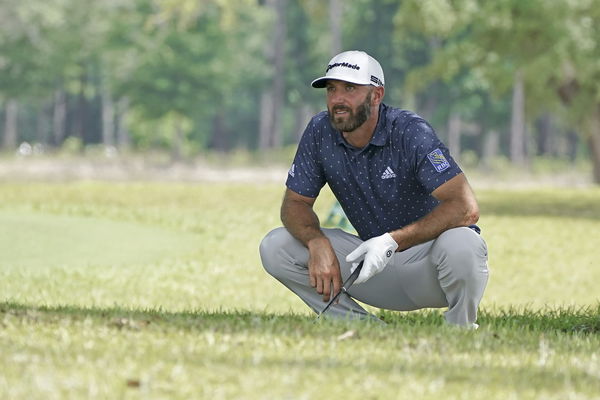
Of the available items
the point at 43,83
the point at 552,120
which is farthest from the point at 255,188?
the point at 552,120

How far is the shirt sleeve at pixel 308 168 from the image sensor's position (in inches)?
274

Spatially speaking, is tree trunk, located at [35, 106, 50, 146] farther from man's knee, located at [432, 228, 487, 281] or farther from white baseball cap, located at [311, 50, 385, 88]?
man's knee, located at [432, 228, 487, 281]

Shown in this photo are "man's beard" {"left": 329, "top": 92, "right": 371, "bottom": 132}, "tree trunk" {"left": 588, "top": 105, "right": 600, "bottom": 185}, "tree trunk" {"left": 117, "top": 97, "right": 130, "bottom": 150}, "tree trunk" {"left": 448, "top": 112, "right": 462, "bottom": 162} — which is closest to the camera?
"man's beard" {"left": 329, "top": 92, "right": 371, "bottom": 132}

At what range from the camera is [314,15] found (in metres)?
43.5

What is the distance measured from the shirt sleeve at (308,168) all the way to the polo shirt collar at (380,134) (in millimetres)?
165

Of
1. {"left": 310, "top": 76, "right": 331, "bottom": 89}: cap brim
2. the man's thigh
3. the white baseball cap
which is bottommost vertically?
the man's thigh

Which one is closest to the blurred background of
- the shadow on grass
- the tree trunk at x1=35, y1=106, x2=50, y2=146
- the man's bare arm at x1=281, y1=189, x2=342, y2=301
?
the tree trunk at x1=35, y1=106, x2=50, y2=146

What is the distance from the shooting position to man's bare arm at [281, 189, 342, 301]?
6.81 m

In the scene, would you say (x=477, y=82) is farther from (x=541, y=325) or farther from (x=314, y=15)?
(x=541, y=325)

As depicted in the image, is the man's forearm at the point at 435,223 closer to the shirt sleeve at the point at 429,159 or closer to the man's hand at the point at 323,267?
the shirt sleeve at the point at 429,159

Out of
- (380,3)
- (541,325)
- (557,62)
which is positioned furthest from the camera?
(380,3)

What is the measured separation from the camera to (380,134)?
22.2 feet

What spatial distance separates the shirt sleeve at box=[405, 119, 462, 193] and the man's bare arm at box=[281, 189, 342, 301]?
0.67 metres

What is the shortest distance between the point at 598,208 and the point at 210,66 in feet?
87.6
